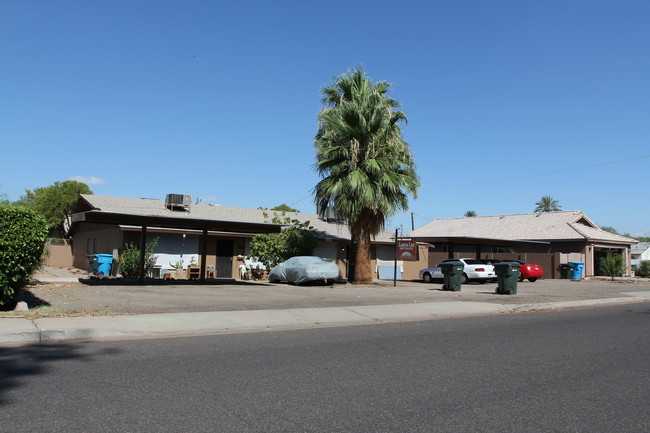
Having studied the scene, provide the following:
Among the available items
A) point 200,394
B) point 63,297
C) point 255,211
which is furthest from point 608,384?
point 255,211

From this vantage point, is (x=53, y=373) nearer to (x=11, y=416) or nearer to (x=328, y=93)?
(x=11, y=416)

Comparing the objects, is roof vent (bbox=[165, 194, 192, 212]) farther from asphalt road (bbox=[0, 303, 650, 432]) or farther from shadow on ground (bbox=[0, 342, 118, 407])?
shadow on ground (bbox=[0, 342, 118, 407])

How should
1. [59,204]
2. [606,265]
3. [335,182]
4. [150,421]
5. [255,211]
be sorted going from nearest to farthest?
[150,421] < [335,182] < [255,211] < [606,265] < [59,204]

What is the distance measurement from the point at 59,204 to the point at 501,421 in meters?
52.1

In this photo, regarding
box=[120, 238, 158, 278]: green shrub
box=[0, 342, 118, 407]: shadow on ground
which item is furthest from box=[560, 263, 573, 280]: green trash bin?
box=[0, 342, 118, 407]: shadow on ground

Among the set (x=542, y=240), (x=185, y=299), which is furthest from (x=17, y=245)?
(x=542, y=240)

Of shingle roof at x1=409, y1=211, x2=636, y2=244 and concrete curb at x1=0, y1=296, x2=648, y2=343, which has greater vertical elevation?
shingle roof at x1=409, y1=211, x2=636, y2=244

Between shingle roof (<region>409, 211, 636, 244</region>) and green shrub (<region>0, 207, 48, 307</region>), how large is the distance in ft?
109

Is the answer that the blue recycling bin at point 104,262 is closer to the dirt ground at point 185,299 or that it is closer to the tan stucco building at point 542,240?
the dirt ground at point 185,299

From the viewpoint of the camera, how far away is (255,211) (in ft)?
118

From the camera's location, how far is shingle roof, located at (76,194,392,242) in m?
28.7

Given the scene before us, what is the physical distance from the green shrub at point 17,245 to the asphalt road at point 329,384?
2842mm

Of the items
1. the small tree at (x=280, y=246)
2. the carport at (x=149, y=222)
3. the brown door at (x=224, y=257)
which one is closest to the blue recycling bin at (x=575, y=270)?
the small tree at (x=280, y=246)

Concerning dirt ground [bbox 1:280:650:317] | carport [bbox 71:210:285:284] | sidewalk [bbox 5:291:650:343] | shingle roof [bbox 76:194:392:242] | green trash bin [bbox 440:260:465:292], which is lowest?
sidewalk [bbox 5:291:650:343]
